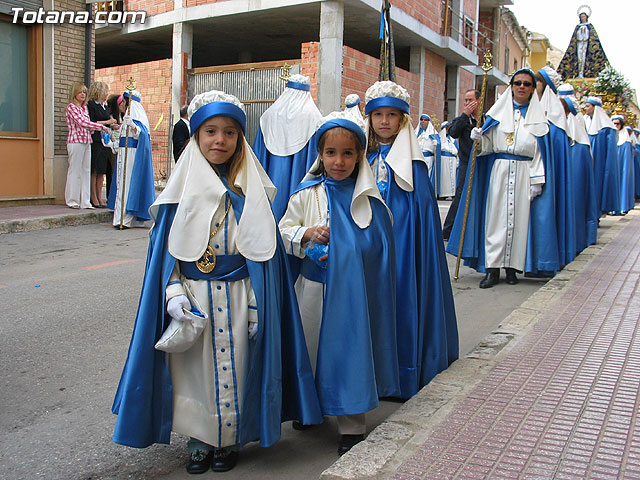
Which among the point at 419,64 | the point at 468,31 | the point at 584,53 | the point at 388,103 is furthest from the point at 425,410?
the point at 468,31

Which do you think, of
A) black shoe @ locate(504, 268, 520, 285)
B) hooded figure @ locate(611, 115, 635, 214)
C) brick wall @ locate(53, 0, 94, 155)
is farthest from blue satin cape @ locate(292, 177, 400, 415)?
hooded figure @ locate(611, 115, 635, 214)

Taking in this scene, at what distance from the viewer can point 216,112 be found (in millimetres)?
3008

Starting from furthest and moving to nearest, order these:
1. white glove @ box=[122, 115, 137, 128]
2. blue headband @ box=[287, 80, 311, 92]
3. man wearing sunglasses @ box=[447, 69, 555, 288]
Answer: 1. white glove @ box=[122, 115, 137, 128]
2. man wearing sunglasses @ box=[447, 69, 555, 288]
3. blue headband @ box=[287, 80, 311, 92]

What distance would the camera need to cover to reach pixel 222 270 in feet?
9.80

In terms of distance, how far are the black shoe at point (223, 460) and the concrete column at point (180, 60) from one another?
16906mm

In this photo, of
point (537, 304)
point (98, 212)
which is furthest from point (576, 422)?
point (98, 212)

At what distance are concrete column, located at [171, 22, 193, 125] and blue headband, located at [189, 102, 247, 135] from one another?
54.2 ft

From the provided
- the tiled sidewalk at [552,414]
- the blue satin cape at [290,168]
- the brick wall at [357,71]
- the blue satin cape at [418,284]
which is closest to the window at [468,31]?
the brick wall at [357,71]

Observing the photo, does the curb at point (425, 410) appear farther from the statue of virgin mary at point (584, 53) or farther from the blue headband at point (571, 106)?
the statue of virgin mary at point (584, 53)

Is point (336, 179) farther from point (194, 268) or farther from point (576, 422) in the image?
point (576, 422)

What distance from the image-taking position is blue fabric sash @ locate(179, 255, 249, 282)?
9.78 feet

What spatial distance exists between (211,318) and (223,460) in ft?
2.16

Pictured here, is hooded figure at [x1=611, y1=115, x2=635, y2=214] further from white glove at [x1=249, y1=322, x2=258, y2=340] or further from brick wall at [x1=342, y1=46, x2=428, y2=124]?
white glove at [x1=249, y1=322, x2=258, y2=340]

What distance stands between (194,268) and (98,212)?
915 cm
